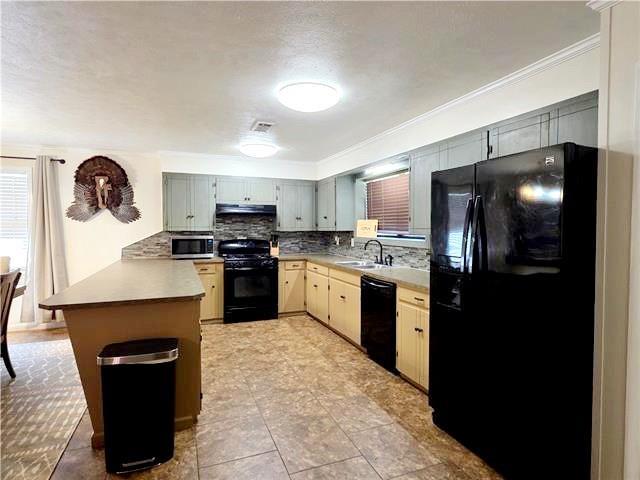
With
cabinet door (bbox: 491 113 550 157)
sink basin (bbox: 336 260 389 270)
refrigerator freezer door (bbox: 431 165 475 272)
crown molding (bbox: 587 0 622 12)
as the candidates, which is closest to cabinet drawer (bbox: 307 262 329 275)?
sink basin (bbox: 336 260 389 270)

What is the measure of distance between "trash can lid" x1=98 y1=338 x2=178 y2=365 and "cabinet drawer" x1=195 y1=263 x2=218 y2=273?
2.77 metres

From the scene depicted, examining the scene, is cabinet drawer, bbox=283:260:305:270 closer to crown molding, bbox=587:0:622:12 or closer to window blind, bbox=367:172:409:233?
window blind, bbox=367:172:409:233

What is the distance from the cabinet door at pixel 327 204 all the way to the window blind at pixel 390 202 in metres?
0.51

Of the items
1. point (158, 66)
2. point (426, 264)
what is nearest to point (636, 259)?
point (426, 264)

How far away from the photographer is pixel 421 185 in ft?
10.7

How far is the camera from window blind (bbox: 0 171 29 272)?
4547 millimetres

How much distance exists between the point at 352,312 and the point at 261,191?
2458 mm

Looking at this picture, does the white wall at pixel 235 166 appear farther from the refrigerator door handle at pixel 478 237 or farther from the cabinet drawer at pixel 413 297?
the refrigerator door handle at pixel 478 237

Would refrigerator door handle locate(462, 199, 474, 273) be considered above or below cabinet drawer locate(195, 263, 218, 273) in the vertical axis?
above

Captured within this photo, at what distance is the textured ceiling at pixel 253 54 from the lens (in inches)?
67.4

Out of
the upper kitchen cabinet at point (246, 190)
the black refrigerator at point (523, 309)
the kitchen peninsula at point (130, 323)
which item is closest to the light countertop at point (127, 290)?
the kitchen peninsula at point (130, 323)

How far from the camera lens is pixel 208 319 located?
4891mm

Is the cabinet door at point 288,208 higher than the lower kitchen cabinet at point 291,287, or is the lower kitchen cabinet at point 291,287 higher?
the cabinet door at point 288,208

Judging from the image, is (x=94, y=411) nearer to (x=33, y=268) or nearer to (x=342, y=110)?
(x=342, y=110)
